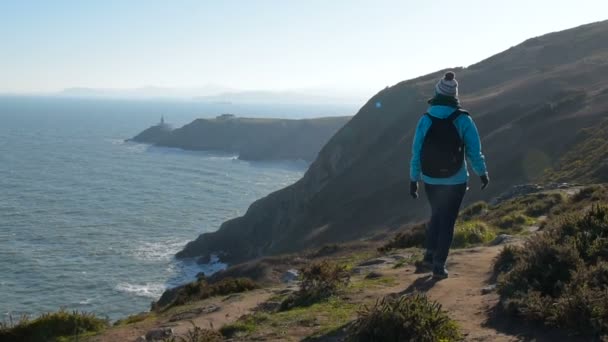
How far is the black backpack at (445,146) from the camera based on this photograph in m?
8.07

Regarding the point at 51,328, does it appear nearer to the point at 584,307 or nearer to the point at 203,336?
the point at 203,336

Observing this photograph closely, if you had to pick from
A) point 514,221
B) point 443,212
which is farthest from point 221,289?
point 514,221

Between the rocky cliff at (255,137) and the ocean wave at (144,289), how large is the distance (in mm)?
87700

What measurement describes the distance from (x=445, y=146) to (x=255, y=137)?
5673 inches

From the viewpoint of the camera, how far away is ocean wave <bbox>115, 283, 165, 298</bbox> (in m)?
40.7

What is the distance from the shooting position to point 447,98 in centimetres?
820

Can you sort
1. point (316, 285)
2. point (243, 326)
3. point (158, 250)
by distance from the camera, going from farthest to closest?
point (158, 250) < point (316, 285) < point (243, 326)

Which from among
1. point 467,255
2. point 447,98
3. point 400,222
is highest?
point 447,98

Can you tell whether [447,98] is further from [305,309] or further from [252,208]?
[252,208]

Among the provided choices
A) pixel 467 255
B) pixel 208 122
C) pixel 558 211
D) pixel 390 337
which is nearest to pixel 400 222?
pixel 558 211

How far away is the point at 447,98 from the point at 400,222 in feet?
88.2

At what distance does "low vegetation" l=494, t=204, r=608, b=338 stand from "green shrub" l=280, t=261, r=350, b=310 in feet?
7.92

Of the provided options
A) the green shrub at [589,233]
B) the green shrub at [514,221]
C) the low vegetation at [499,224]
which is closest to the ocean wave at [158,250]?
the low vegetation at [499,224]

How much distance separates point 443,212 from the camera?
8.38 m
